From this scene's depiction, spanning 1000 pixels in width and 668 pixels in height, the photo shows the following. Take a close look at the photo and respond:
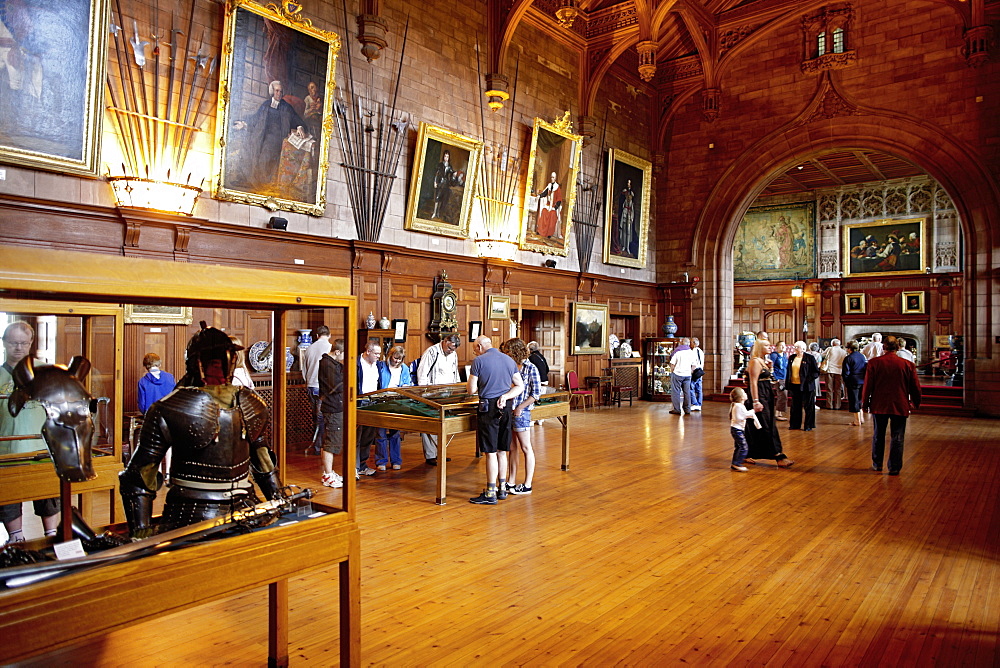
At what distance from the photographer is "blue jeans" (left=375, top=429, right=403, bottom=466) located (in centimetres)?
746

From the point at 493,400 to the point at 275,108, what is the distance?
5178 mm

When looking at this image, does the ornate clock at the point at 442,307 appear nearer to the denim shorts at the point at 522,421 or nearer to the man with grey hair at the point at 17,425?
the denim shorts at the point at 522,421

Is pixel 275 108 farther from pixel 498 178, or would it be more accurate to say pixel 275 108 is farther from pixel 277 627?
pixel 277 627

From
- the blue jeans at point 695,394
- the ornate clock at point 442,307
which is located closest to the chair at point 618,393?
the blue jeans at point 695,394

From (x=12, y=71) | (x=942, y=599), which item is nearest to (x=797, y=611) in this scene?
(x=942, y=599)

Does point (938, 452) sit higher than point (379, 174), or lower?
lower

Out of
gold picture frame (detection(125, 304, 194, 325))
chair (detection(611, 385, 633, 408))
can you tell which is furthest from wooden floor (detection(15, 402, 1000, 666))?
chair (detection(611, 385, 633, 408))

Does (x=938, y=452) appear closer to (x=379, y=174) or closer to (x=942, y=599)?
(x=942, y=599)

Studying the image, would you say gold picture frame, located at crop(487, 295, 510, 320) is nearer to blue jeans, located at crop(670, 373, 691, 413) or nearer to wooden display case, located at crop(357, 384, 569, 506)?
blue jeans, located at crop(670, 373, 691, 413)

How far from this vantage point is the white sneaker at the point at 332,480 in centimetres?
647

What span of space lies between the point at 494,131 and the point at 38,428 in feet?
32.0

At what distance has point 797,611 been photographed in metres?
3.54

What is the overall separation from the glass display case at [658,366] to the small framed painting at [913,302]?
868cm

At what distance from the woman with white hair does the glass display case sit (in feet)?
16.2
